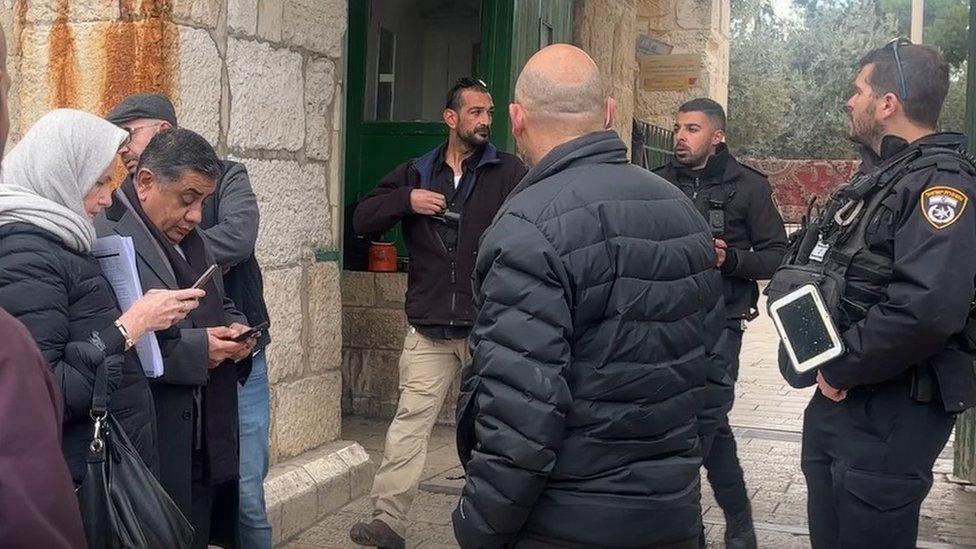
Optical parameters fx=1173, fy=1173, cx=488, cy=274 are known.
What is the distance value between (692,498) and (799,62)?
34.3 meters

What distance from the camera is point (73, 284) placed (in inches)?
108

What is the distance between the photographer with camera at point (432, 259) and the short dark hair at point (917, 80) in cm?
205

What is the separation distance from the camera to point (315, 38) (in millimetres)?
5344

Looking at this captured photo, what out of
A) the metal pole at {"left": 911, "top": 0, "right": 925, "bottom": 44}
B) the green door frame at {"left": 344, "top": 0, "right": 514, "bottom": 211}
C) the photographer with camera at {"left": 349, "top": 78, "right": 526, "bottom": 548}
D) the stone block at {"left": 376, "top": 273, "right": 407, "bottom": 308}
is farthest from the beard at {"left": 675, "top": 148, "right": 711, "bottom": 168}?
the metal pole at {"left": 911, "top": 0, "right": 925, "bottom": 44}

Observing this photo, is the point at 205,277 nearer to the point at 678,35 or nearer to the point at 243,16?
the point at 243,16

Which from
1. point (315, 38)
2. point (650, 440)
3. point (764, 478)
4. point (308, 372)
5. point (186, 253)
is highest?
point (315, 38)

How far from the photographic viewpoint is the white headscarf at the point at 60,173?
2701mm

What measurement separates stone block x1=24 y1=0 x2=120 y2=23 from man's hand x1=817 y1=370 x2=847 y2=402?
9.32ft

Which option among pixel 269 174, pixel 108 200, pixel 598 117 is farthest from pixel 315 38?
pixel 598 117

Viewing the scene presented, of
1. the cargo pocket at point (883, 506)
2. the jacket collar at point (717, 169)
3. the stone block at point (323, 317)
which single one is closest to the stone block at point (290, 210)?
the stone block at point (323, 317)

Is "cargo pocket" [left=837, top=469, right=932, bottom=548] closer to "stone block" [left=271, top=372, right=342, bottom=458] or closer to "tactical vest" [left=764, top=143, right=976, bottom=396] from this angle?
"tactical vest" [left=764, top=143, right=976, bottom=396]

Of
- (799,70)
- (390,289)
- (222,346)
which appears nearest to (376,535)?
(222,346)

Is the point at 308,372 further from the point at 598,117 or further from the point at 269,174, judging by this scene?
the point at 598,117

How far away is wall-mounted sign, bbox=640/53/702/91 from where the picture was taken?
35.8 ft
